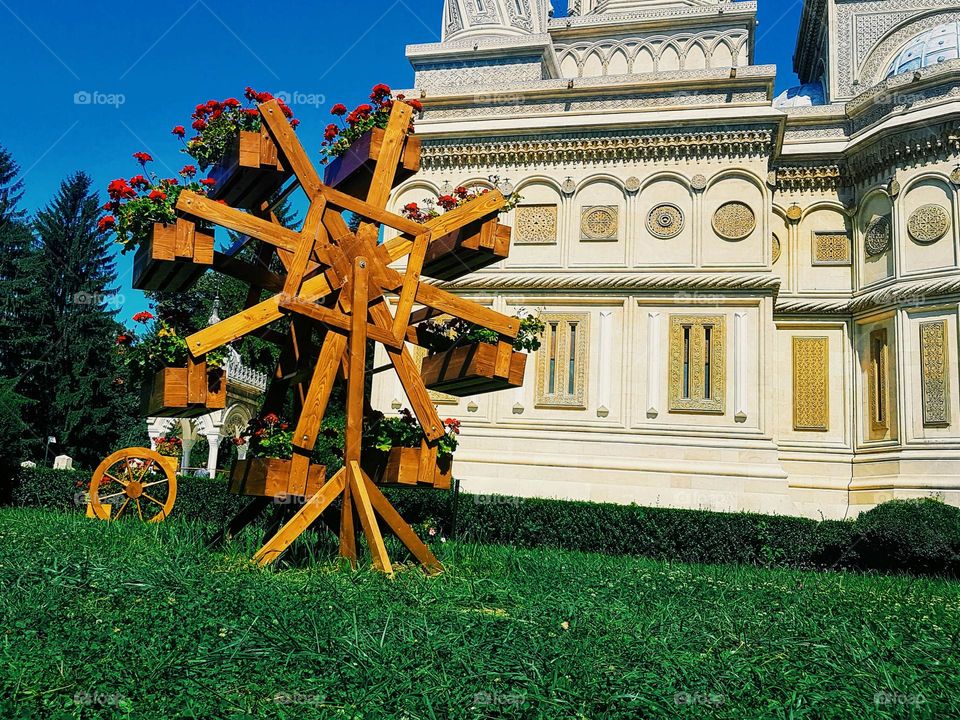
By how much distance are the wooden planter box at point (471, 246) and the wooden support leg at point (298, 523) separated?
2625 mm

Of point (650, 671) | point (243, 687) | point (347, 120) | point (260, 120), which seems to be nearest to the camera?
point (243, 687)

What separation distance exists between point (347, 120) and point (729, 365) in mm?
11941

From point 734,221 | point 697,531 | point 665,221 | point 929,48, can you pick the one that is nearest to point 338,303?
point 697,531

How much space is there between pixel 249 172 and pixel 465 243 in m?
2.16

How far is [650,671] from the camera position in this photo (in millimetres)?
4457

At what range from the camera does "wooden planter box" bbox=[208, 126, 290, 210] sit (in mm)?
7547

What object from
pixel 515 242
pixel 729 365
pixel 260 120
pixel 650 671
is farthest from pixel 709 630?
pixel 515 242

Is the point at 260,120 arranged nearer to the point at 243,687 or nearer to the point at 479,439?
the point at 243,687

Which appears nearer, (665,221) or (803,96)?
(665,221)

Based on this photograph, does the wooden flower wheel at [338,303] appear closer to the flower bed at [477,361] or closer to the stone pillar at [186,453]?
the flower bed at [477,361]

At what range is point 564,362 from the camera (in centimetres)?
1930

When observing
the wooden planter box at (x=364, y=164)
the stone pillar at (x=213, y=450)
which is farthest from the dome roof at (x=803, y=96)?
the wooden planter box at (x=364, y=164)

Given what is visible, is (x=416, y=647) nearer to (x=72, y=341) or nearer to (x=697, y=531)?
(x=697, y=531)

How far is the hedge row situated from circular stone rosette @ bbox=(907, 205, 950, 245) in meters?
6.88
